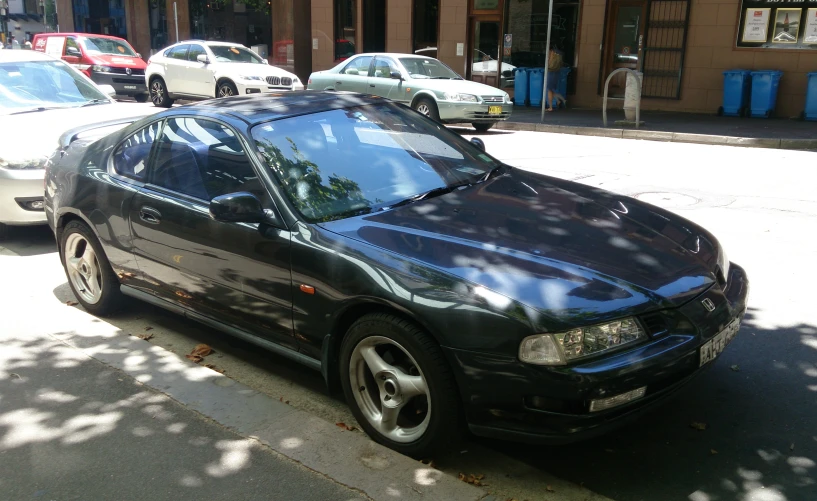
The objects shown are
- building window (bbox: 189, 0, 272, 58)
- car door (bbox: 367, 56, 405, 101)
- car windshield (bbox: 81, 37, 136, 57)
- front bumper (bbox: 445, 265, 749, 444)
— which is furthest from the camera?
building window (bbox: 189, 0, 272, 58)

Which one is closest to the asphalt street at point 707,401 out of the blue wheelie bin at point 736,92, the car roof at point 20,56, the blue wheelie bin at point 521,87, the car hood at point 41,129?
the car hood at point 41,129

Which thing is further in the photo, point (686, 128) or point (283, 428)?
point (686, 128)

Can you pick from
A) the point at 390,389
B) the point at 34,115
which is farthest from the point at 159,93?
the point at 390,389

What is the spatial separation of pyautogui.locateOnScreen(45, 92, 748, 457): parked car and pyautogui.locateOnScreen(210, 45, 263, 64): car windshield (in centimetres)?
1428

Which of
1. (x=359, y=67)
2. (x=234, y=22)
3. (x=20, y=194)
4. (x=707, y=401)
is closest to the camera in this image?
(x=707, y=401)

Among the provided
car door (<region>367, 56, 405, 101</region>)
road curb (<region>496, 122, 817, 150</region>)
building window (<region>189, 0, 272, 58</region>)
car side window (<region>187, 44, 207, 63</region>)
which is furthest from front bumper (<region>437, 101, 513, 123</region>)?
building window (<region>189, 0, 272, 58</region>)

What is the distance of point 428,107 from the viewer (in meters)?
15.5

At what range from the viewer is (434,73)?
→ 16203 millimetres

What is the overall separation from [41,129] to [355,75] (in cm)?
982

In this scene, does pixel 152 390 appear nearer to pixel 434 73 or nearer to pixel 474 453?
pixel 474 453

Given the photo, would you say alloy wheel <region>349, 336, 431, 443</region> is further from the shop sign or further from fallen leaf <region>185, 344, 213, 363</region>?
the shop sign

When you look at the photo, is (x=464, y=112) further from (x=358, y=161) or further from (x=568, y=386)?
(x=568, y=386)

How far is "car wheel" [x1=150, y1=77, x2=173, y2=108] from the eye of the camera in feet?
66.0

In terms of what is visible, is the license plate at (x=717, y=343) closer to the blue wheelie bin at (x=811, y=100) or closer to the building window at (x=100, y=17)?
the blue wheelie bin at (x=811, y=100)
